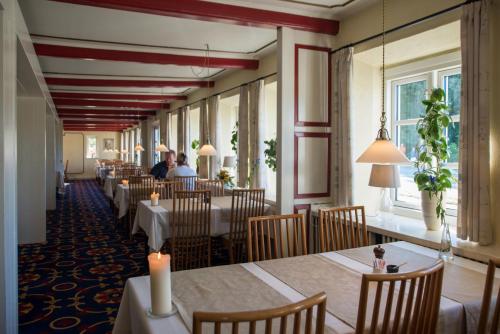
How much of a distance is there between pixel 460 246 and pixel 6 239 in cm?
296

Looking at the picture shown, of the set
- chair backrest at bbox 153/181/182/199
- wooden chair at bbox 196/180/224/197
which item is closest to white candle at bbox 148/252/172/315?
chair backrest at bbox 153/181/182/199

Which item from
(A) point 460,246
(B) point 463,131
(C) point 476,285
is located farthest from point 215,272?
(B) point 463,131

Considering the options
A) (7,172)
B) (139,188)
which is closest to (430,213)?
(7,172)

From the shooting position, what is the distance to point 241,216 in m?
4.00

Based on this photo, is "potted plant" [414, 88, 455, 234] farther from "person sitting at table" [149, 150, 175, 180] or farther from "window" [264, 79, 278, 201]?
"person sitting at table" [149, 150, 175, 180]

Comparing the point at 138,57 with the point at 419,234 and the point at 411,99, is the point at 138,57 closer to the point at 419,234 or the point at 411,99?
the point at 411,99

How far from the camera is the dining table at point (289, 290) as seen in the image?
1.55 metres

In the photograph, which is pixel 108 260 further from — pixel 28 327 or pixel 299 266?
pixel 299 266

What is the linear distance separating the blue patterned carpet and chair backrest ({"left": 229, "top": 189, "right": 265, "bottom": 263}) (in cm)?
103

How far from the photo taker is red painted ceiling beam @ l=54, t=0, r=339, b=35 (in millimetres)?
3137

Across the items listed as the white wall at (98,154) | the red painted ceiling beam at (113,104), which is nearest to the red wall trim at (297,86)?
the red painted ceiling beam at (113,104)

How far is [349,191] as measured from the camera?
12.4 ft

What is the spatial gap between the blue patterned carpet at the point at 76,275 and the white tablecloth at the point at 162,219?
0.50 metres

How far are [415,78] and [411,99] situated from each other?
21 centimetres
